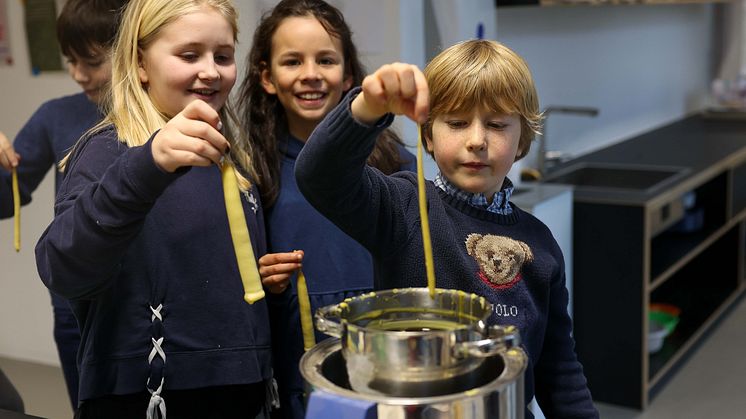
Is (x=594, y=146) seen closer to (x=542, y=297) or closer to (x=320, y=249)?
(x=320, y=249)

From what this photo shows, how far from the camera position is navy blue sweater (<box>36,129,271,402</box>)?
1.23 metres

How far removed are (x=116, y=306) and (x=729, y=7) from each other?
5069 millimetres

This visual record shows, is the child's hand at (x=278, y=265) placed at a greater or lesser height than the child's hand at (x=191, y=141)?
lesser

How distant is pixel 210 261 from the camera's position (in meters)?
1.28

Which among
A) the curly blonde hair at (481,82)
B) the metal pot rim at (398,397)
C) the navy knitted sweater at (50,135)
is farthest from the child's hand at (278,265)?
the navy knitted sweater at (50,135)

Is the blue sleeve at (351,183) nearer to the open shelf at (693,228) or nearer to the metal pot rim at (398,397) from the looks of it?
the metal pot rim at (398,397)

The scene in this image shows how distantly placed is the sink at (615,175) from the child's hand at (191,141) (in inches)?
92.3

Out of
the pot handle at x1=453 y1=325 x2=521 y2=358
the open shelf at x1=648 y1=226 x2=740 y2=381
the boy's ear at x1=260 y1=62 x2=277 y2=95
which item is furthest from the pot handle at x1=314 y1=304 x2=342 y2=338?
the open shelf at x1=648 y1=226 x2=740 y2=381

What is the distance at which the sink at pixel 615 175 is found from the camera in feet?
10.7

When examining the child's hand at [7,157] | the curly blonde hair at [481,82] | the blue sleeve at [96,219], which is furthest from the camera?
the child's hand at [7,157]

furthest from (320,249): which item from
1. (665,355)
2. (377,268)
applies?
(665,355)

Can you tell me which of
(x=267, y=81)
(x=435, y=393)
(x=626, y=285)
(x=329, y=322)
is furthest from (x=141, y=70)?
(x=626, y=285)

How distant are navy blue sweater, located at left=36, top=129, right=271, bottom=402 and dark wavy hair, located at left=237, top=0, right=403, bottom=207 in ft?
0.74

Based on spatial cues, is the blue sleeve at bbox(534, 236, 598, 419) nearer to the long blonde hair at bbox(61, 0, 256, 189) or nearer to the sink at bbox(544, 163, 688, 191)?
the long blonde hair at bbox(61, 0, 256, 189)
